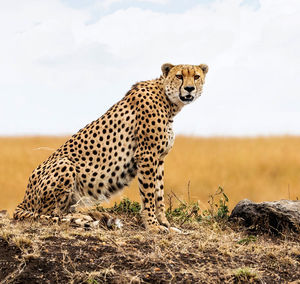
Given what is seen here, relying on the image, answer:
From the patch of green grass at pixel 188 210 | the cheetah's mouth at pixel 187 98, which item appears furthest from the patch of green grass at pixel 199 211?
the cheetah's mouth at pixel 187 98

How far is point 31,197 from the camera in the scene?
6016 millimetres

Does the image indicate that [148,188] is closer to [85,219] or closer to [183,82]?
[85,219]

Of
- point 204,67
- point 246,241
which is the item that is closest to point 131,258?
point 246,241

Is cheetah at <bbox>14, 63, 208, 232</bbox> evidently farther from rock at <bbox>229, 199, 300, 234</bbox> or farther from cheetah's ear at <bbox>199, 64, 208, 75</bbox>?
rock at <bbox>229, 199, 300, 234</bbox>

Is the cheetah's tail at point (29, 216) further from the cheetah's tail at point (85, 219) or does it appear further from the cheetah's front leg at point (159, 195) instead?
the cheetah's front leg at point (159, 195)

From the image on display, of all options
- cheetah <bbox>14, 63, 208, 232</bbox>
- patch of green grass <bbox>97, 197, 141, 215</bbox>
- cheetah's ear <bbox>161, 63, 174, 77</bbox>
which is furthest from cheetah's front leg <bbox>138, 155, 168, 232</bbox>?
cheetah's ear <bbox>161, 63, 174, 77</bbox>

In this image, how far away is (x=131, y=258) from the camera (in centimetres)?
443

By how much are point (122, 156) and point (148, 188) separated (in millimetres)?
479

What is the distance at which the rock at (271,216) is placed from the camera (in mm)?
6238

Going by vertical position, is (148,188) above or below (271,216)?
above

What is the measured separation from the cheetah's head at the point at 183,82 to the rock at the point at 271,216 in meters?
1.71

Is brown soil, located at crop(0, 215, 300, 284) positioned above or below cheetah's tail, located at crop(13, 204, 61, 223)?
below

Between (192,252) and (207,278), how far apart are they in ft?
2.00

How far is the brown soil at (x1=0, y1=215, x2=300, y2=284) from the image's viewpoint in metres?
4.18
